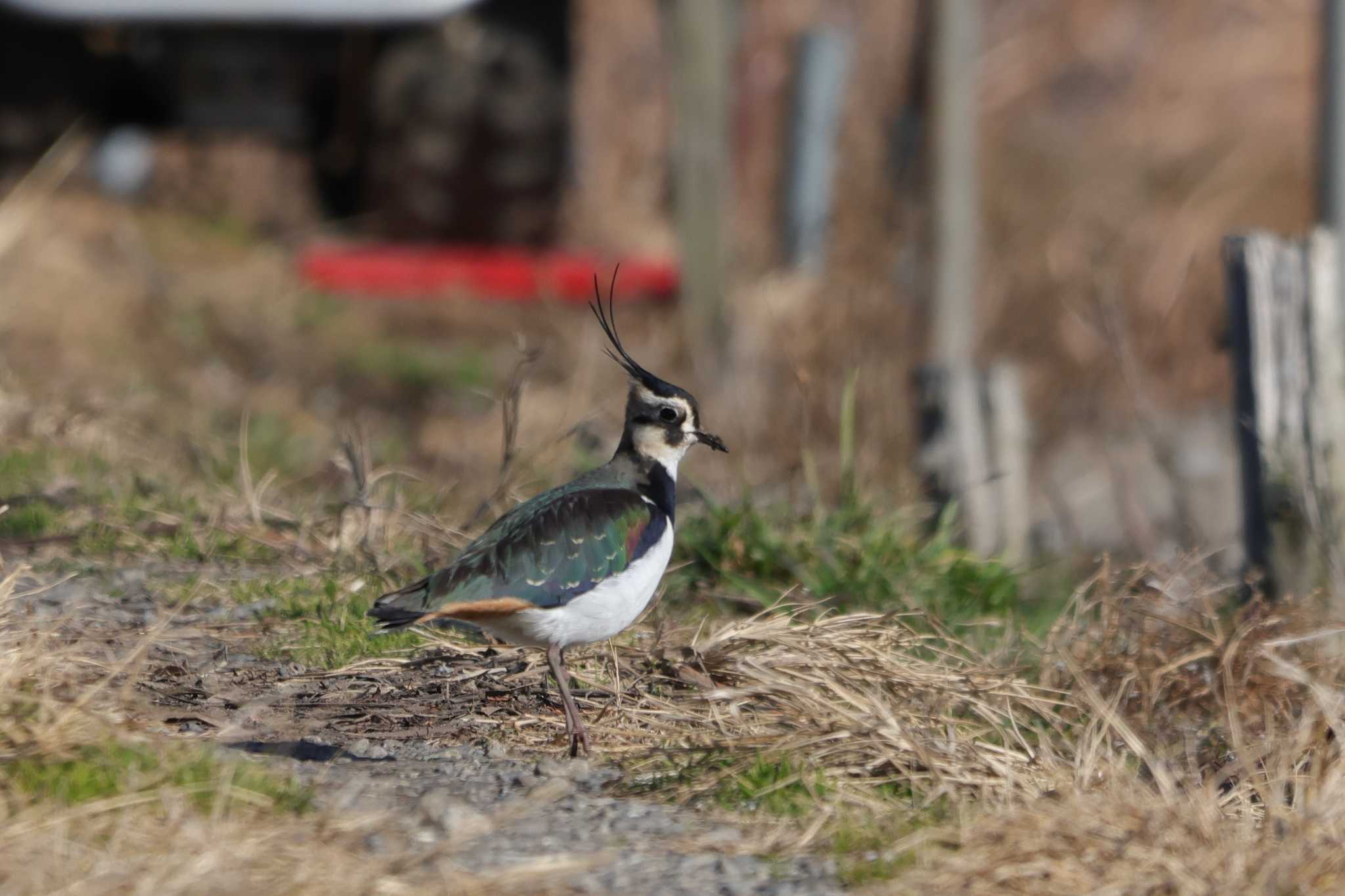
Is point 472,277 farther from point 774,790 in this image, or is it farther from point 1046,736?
point 774,790

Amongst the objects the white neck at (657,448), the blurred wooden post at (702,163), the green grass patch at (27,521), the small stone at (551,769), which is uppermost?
the blurred wooden post at (702,163)

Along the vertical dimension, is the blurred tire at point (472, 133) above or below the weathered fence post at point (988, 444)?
above

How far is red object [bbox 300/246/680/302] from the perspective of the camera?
34.3ft

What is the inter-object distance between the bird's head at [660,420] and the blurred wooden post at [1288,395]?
245 cm

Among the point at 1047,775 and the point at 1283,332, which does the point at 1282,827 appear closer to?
the point at 1047,775

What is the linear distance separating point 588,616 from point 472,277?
673cm

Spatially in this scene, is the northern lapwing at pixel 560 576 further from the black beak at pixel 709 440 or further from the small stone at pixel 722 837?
the small stone at pixel 722 837

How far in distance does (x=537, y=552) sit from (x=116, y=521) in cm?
204

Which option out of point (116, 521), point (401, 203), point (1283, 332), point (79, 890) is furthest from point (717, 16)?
point (79, 890)

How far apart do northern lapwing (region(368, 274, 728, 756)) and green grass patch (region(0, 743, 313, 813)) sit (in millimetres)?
469

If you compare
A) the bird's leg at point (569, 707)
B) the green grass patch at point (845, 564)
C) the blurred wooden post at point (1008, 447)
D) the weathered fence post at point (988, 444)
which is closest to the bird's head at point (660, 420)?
the bird's leg at point (569, 707)

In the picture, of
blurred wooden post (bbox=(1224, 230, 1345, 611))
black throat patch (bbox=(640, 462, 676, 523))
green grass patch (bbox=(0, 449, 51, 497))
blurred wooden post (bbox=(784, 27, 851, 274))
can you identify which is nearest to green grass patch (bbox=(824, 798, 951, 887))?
black throat patch (bbox=(640, 462, 676, 523))

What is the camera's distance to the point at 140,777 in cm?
351

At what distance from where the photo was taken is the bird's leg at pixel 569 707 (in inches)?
157
